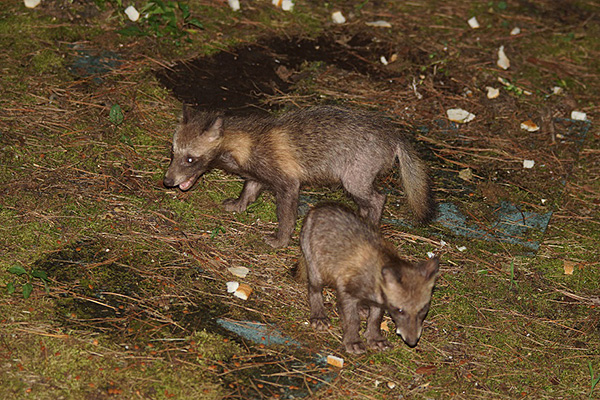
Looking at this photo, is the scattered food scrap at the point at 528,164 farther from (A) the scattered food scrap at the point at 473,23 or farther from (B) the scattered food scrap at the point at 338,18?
(B) the scattered food scrap at the point at 338,18

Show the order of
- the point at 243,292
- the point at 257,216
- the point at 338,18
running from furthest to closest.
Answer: the point at 338,18 → the point at 257,216 → the point at 243,292

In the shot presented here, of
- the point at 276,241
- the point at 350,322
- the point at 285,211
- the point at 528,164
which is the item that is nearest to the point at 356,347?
Result: the point at 350,322

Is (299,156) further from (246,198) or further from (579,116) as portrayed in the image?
(579,116)

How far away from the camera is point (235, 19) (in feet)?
30.2

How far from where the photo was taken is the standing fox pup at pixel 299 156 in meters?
6.39

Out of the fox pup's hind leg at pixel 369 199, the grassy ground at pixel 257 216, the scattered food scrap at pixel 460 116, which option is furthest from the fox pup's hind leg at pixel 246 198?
the scattered food scrap at pixel 460 116

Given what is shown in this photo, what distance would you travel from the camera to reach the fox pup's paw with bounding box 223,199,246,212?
260 inches

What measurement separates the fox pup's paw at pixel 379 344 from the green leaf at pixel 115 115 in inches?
142

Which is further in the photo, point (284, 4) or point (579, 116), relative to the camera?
point (284, 4)

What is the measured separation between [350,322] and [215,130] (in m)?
2.20

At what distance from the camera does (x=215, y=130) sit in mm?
6355

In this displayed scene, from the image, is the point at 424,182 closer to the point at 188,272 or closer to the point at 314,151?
the point at 314,151

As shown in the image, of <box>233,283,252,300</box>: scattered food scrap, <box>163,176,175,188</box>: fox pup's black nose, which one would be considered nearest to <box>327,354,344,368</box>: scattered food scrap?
<box>233,283,252,300</box>: scattered food scrap

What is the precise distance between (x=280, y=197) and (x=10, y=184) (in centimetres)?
246
